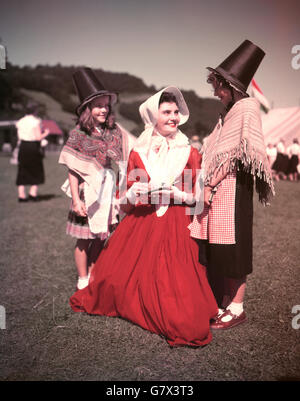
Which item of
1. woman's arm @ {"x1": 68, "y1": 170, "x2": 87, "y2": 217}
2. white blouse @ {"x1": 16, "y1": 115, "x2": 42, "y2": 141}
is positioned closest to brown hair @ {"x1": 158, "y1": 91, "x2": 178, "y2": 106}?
woman's arm @ {"x1": 68, "y1": 170, "x2": 87, "y2": 217}

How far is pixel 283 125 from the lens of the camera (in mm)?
14336

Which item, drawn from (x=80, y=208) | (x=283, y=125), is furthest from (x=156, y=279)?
(x=283, y=125)

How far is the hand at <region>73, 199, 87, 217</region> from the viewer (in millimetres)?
2852

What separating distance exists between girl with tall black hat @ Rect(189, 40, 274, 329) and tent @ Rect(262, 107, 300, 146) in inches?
444

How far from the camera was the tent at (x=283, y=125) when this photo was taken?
1357cm

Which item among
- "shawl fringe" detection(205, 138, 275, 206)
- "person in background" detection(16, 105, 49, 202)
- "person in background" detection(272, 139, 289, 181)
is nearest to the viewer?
"shawl fringe" detection(205, 138, 275, 206)

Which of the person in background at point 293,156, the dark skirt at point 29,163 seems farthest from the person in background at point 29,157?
the person in background at point 293,156

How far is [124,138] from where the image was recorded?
2979 mm

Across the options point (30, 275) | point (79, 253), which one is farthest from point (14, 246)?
point (79, 253)

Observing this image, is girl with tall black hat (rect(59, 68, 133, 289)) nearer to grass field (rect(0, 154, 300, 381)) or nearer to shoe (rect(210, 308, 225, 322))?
grass field (rect(0, 154, 300, 381))

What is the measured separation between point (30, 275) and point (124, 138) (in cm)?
169

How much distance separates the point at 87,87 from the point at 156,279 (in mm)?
1553

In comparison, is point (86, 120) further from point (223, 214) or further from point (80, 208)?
point (223, 214)

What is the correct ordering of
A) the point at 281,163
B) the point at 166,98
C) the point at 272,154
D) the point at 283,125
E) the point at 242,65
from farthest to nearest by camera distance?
the point at 283,125 → the point at 272,154 → the point at 281,163 → the point at 166,98 → the point at 242,65
